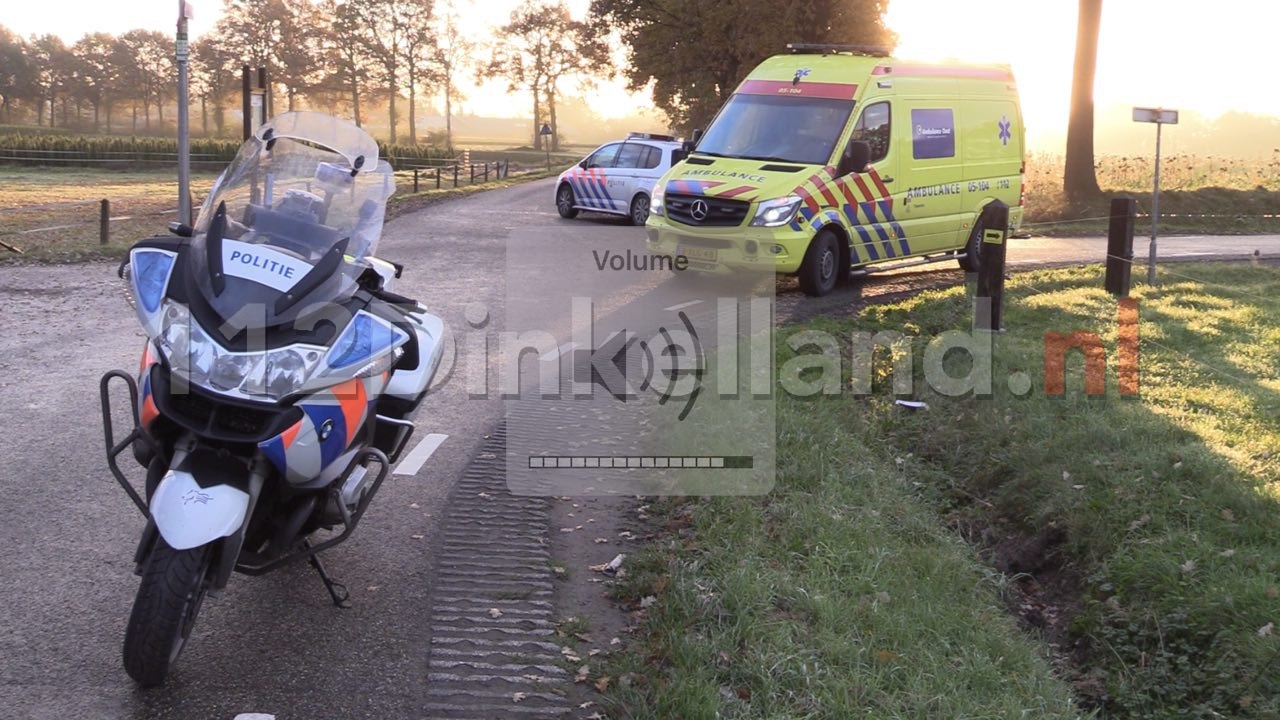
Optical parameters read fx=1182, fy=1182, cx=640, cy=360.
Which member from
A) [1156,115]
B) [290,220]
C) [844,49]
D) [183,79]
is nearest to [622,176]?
[844,49]

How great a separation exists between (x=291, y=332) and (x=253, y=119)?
1520 centimetres

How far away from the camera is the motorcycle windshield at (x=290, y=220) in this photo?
4.25 meters

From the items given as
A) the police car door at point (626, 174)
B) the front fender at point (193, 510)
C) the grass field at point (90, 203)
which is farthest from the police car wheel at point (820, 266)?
the police car door at point (626, 174)

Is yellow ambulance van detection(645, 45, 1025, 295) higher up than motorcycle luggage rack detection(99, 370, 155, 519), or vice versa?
yellow ambulance van detection(645, 45, 1025, 295)

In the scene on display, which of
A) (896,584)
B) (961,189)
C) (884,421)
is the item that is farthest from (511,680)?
(961,189)

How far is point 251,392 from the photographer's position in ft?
13.3

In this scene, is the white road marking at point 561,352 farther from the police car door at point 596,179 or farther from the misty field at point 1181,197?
the misty field at point 1181,197

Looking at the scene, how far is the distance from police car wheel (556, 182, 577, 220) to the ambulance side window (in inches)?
447

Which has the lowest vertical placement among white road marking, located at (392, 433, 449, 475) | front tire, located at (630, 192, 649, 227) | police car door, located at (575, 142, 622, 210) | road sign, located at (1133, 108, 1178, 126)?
white road marking, located at (392, 433, 449, 475)

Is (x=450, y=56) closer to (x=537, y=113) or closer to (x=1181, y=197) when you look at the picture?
(x=537, y=113)

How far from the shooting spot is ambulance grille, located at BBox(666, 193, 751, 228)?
12133 millimetres

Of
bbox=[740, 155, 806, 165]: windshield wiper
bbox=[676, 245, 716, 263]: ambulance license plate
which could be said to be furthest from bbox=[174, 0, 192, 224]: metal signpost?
bbox=[740, 155, 806, 165]: windshield wiper

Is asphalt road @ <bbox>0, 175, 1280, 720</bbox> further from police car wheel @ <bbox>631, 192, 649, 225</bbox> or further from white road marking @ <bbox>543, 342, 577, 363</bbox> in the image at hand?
police car wheel @ <bbox>631, 192, 649, 225</bbox>

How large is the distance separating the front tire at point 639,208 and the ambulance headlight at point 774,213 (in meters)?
10.8
